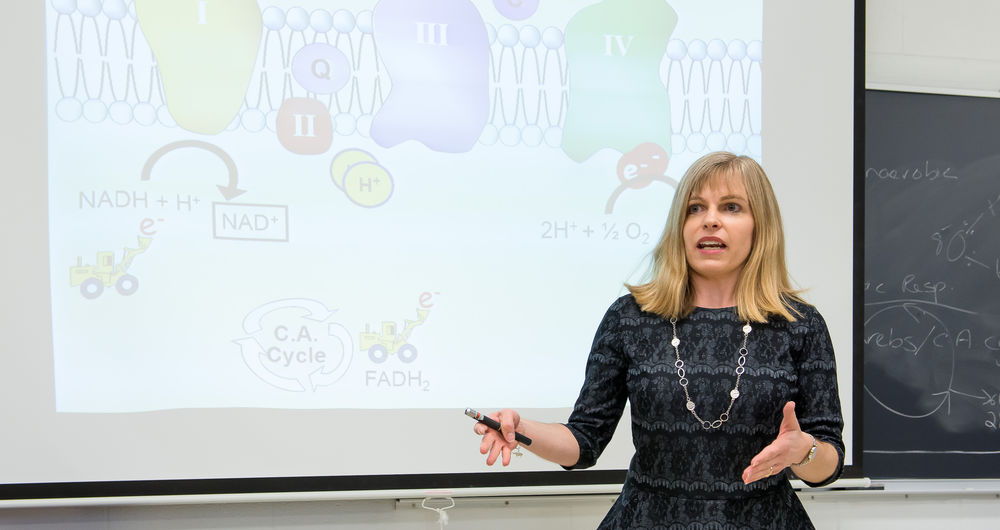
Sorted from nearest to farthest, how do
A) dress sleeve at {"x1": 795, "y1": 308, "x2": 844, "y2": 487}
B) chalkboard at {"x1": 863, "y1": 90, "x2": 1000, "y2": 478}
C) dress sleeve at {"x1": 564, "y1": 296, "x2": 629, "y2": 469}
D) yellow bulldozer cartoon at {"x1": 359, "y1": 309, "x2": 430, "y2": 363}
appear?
dress sleeve at {"x1": 795, "y1": 308, "x2": 844, "y2": 487} → dress sleeve at {"x1": 564, "y1": 296, "x2": 629, "y2": 469} → yellow bulldozer cartoon at {"x1": 359, "y1": 309, "x2": 430, "y2": 363} → chalkboard at {"x1": 863, "y1": 90, "x2": 1000, "y2": 478}

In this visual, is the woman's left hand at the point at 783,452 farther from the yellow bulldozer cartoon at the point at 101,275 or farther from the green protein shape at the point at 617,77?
the yellow bulldozer cartoon at the point at 101,275

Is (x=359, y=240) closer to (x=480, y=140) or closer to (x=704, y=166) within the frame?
(x=480, y=140)

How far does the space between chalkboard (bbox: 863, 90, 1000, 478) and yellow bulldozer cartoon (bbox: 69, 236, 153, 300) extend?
89.7 inches

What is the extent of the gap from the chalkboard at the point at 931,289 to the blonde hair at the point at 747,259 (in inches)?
55.1

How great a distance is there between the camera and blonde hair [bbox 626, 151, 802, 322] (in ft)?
4.43

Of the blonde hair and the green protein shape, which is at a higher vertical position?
the green protein shape

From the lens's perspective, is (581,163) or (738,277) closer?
(738,277)

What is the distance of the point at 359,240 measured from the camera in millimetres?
2160

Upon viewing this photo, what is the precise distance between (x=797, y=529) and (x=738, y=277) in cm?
45

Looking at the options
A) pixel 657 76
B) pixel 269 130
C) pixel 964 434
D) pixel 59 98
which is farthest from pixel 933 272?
pixel 59 98

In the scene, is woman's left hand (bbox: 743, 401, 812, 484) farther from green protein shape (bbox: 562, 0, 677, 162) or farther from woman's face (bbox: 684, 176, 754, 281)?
green protein shape (bbox: 562, 0, 677, 162)

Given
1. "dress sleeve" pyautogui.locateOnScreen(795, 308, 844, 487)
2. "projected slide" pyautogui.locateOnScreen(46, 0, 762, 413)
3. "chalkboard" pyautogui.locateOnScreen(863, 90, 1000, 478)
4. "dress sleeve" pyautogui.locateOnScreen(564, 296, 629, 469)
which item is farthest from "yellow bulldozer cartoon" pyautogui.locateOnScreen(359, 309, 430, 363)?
"chalkboard" pyautogui.locateOnScreen(863, 90, 1000, 478)

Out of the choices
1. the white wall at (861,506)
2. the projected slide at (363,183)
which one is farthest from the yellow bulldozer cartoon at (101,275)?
the white wall at (861,506)

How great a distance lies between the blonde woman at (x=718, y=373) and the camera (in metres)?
1.32
